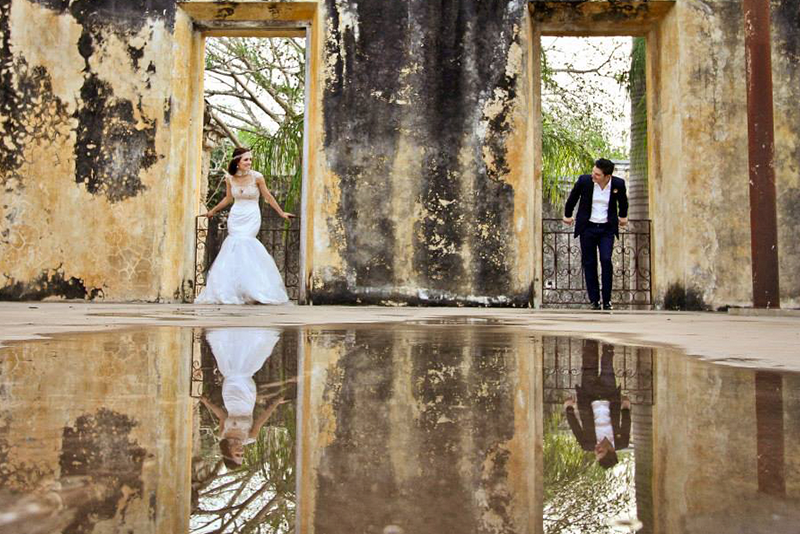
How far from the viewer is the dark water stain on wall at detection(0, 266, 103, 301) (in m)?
6.63

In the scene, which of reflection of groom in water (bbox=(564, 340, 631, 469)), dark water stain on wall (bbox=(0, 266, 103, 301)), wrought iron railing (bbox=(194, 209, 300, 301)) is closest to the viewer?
reflection of groom in water (bbox=(564, 340, 631, 469))

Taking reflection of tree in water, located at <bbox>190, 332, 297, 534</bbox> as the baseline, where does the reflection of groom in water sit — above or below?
above

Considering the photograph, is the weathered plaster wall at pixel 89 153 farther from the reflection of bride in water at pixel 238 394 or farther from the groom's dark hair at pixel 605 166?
the reflection of bride in water at pixel 238 394

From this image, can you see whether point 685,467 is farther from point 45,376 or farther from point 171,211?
point 171,211

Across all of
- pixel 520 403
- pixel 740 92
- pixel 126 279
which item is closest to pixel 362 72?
pixel 126 279

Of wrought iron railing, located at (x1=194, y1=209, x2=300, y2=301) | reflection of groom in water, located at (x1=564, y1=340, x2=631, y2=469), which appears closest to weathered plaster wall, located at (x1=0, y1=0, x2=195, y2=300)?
wrought iron railing, located at (x1=194, y1=209, x2=300, y2=301)

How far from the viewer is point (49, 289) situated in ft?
21.8

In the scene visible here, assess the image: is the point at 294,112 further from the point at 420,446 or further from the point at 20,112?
the point at 420,446

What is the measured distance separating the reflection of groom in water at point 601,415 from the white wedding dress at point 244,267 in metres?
5.50

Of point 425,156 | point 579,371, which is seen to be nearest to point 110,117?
point 425,156

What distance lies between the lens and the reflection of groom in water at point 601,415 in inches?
33.0

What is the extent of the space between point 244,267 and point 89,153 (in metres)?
1.70

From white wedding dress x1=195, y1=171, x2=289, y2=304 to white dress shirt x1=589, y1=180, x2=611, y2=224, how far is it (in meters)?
2.95

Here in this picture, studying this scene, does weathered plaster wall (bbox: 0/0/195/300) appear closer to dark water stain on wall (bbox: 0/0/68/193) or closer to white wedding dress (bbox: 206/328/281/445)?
dark water stain on wall (bbox: 0/0/68/193)
